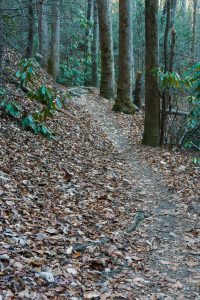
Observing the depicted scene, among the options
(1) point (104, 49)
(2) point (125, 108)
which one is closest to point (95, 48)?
(1) point (104, 49)

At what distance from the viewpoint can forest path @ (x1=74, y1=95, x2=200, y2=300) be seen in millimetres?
3965

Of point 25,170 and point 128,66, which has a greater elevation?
point 128,66

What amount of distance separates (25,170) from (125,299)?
3127 millimetres

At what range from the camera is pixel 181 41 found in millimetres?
27062

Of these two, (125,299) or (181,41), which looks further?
(181,41)

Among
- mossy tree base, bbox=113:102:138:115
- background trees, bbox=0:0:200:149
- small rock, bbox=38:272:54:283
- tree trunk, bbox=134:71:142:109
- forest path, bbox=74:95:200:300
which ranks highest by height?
background trees, bbox=0:0:200:149

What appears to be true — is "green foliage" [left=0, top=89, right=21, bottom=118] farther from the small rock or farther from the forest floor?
the small rock

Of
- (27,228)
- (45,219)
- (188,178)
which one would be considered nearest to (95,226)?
(45,219)

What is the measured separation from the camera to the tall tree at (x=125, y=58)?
500 inches

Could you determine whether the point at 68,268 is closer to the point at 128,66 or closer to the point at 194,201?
the point at 194,201

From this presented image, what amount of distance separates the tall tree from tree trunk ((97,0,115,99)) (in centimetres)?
198

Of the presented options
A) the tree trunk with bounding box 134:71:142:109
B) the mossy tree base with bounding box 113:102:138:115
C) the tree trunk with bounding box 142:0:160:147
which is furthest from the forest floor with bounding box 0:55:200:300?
the tree trunk with bounding box 134:71:142:109

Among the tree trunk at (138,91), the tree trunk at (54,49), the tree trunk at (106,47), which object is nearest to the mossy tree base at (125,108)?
the tree trunk at (138,91)

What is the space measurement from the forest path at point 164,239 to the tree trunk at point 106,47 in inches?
307
